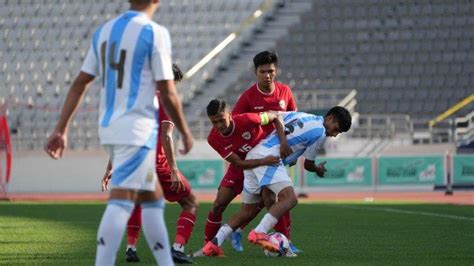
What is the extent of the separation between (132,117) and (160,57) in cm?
36

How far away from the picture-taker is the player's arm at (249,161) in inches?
397

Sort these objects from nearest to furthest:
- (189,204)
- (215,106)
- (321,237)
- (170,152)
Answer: (170,152), (215,106), (189,204), (321,237)

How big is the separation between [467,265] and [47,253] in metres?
3.68

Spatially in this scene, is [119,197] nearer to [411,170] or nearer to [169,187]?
[169,187]

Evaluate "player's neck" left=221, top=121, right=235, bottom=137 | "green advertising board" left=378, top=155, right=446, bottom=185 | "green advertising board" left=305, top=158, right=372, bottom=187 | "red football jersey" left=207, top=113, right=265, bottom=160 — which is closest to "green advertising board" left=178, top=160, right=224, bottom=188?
"green advertising board" left=305, top=158, right=372, bottom=187

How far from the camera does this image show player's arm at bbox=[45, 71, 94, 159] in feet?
21.4

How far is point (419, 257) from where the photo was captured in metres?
9.98

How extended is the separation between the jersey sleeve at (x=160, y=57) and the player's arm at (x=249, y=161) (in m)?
3.66

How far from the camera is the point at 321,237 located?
12.7m

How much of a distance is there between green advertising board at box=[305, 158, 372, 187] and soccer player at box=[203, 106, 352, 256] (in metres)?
16.7

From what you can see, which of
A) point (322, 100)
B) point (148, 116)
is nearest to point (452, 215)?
point (148, 116)

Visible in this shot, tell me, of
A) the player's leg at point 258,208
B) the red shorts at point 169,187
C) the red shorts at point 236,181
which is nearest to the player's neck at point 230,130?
the red shorts at point 169,187

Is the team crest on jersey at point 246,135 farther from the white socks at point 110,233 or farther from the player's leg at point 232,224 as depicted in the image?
the white socks at point 110,233

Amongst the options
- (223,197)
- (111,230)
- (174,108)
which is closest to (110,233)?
(111,230)
